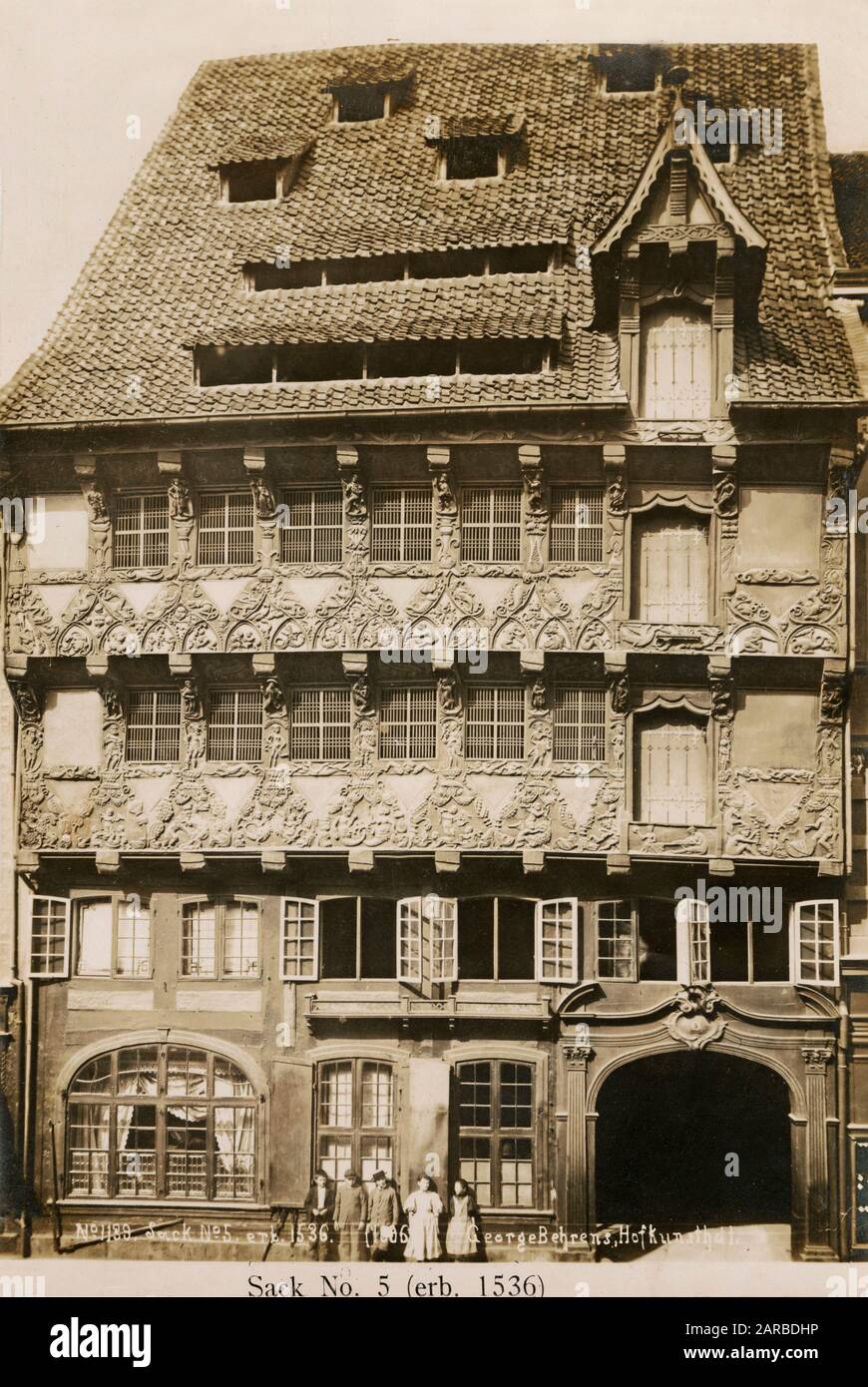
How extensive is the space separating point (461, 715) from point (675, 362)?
3.89m

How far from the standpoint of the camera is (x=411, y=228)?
14.4 metres

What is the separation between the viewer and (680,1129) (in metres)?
13.9

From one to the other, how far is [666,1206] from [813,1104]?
1.67 meters

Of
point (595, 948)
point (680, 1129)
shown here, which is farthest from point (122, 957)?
point (680, 1129)

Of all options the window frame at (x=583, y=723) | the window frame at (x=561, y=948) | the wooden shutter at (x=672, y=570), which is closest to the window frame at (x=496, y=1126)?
the window frame at (x=561, y=948)

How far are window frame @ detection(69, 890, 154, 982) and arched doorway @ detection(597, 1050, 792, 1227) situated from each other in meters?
4.68

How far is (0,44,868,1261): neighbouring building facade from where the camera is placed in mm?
13594

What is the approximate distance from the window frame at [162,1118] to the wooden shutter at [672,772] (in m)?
4.67

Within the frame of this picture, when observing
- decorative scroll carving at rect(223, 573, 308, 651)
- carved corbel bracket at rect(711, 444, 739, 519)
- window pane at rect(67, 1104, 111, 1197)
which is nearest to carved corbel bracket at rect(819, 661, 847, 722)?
carved corbel bracket at rect(711, 444, 739, 519)

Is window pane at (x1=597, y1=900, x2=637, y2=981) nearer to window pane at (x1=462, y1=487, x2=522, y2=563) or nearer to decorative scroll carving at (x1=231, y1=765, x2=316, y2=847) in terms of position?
decorative scroll carving at (x1=231, y1=765, x2=316, y2=847)

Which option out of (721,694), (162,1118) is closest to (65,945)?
(162,1118)

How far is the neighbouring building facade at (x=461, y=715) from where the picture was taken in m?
13.6

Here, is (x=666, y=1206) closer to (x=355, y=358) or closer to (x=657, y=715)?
(x=657, y=715)

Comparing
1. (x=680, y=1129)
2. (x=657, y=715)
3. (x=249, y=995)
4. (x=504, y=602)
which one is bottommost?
(x=680, y=1129)
